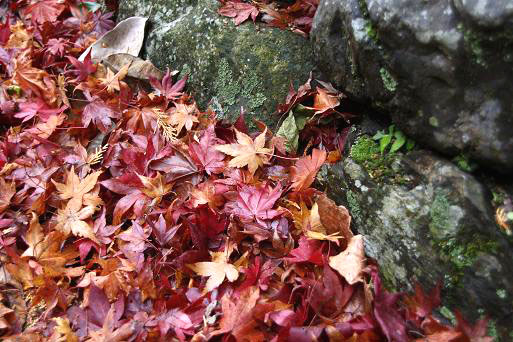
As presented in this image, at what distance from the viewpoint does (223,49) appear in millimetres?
2369

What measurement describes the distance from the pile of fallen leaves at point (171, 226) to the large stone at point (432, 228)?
0.09 meters

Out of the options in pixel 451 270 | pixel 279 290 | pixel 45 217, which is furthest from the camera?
pixel 45 217

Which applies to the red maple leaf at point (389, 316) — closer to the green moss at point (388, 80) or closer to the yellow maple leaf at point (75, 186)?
the green moss at point (388, 80)

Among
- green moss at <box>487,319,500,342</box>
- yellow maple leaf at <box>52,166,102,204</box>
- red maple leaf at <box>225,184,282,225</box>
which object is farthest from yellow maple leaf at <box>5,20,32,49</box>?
green moss at <box>487,319,500,342</box>

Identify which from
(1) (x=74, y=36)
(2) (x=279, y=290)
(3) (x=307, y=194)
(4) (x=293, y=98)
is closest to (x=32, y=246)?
(2) (x=279, y=290)

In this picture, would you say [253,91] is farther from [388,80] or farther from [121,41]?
[121,41]

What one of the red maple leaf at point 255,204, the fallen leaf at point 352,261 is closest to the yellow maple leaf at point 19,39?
the red maple leaf at point 255,204

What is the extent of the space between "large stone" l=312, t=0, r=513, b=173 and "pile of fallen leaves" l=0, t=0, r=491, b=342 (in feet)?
1.31

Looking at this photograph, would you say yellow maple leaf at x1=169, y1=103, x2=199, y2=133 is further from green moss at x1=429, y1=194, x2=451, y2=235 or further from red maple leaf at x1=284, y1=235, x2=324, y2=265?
green moss at x1=429, y1=194, x2=451, y2=235

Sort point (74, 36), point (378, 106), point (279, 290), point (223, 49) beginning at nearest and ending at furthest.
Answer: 1. point (279, 290)
2. point (378, 106)
3. point (223, 49)
4. point (74, 36)

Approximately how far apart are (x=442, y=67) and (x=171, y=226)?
1188mm

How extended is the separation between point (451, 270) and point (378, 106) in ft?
2.28

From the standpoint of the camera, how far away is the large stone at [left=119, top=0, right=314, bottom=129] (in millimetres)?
2277

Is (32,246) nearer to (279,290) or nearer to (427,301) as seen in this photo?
(279,290)
